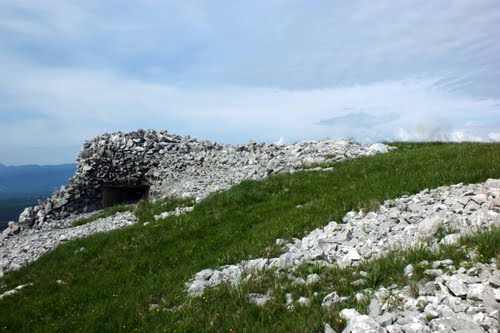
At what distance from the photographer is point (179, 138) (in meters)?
33.1

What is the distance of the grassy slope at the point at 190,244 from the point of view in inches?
383

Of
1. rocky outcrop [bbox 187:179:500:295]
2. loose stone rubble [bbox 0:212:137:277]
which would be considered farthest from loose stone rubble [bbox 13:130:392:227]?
rocky outcrop [bbox 187:179:500:295]

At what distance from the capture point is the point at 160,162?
30094mm

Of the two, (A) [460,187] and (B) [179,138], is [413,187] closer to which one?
(A) [460,187]

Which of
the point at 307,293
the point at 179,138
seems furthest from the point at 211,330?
the point at 179,138

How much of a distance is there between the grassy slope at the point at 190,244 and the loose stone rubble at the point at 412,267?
849mm

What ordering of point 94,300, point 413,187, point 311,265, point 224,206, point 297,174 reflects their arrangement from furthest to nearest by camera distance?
point 297,174 < point 224,206 < point 413,187 < point 94,300 < point 311,265

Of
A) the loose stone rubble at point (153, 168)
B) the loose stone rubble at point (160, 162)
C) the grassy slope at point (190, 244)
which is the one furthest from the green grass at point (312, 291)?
the loose stone rubble at point (160, 162)

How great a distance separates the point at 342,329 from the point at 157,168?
81.1 feet

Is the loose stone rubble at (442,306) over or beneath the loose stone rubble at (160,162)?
beneath

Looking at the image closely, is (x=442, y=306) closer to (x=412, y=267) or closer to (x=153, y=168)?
(x=412, y=267)

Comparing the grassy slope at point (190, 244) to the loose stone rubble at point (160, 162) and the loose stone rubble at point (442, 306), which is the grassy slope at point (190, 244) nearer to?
the loose stone rubble at point (442, 306)

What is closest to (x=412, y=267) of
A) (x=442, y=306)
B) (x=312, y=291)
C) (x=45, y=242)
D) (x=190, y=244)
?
(x=442, y=306)

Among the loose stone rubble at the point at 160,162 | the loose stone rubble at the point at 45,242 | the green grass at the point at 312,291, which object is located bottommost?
the loose stone rubble at the point at 45,242
